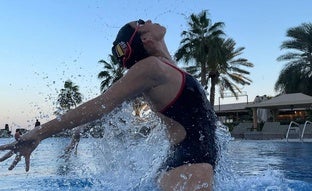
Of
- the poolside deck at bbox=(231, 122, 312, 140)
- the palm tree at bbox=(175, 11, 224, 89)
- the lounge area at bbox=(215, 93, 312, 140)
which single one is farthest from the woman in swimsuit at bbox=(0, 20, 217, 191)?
the palm tree at bbox=(175, 11, 224, 89)

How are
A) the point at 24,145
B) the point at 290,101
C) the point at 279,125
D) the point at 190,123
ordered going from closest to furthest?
1. the point at 24,145
2. the point at 190,123
3. the point at 279,125
4. the point at 290,101

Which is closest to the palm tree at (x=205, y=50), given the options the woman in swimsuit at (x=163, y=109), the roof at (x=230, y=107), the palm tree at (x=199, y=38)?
the palm tree at (x=199, y=38)

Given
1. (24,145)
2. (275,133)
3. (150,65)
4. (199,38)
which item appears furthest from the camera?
(199,38)

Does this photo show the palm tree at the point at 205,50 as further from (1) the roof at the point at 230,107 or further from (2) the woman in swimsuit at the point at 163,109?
(2) the woman in swimsuit at the point at 163,109

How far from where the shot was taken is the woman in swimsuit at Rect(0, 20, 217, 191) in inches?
73.3

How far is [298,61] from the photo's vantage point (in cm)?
4025

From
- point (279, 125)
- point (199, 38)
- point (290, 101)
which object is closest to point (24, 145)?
point (279, 125)

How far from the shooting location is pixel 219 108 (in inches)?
1921

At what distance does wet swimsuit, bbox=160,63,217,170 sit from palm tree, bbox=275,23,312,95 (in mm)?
40011

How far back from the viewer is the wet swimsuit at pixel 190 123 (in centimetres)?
203

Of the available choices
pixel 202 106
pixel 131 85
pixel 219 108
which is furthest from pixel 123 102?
pixel 219 108

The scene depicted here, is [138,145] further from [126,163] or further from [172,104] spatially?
[172,104]

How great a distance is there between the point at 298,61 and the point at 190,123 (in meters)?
40.6

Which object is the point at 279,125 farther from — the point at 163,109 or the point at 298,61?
the point at 163,109
